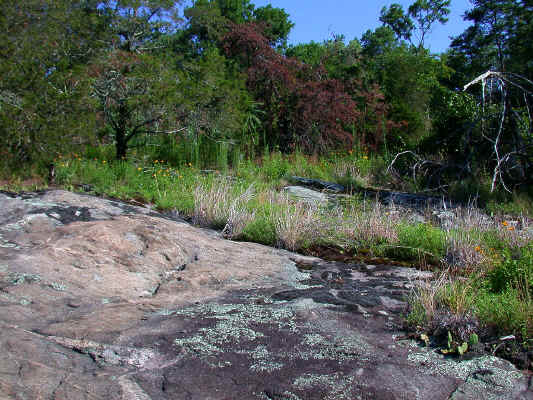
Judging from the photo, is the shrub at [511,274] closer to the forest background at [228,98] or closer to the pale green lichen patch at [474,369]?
the pale green lichen patch at [474,369]

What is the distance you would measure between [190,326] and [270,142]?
1186 cm

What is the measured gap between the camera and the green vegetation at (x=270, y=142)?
5.60m

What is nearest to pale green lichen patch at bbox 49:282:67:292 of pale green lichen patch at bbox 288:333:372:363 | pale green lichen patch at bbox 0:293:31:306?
pale green lichen patch at bbox 0:293:31:306

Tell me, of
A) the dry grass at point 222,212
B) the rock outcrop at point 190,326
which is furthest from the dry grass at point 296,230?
the rock outcrop at point 190,326

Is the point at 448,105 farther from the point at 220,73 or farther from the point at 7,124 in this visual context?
the point at 7,124

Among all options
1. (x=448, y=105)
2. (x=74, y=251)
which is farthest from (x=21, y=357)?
(x=448, y=105)

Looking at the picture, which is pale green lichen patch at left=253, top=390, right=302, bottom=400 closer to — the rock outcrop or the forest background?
the rock outcrop

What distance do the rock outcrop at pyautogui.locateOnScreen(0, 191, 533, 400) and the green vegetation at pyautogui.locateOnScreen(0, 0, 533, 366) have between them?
37 centimetres

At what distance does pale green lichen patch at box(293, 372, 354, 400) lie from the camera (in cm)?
247

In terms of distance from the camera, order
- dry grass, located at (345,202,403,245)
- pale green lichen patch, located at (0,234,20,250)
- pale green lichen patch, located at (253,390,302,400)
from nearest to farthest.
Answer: pale green lichen patch, located at (253,390,302,400)
pale green lichen patch, located at (0,234,20,250)
dry grass, located at (345,202,403,245)

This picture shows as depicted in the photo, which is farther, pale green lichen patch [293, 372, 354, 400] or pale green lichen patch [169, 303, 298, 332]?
pale green lichen patch [169, 303, 298, 332]

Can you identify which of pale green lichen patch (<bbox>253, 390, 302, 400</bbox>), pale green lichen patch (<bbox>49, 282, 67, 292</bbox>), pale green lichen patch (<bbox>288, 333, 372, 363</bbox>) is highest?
pale green lichen patch (<bbox>49, 282, 67, 292</bbox>)

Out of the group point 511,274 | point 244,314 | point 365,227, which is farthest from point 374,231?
point 244,314

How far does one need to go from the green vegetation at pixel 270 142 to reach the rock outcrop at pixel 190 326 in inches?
14.5
